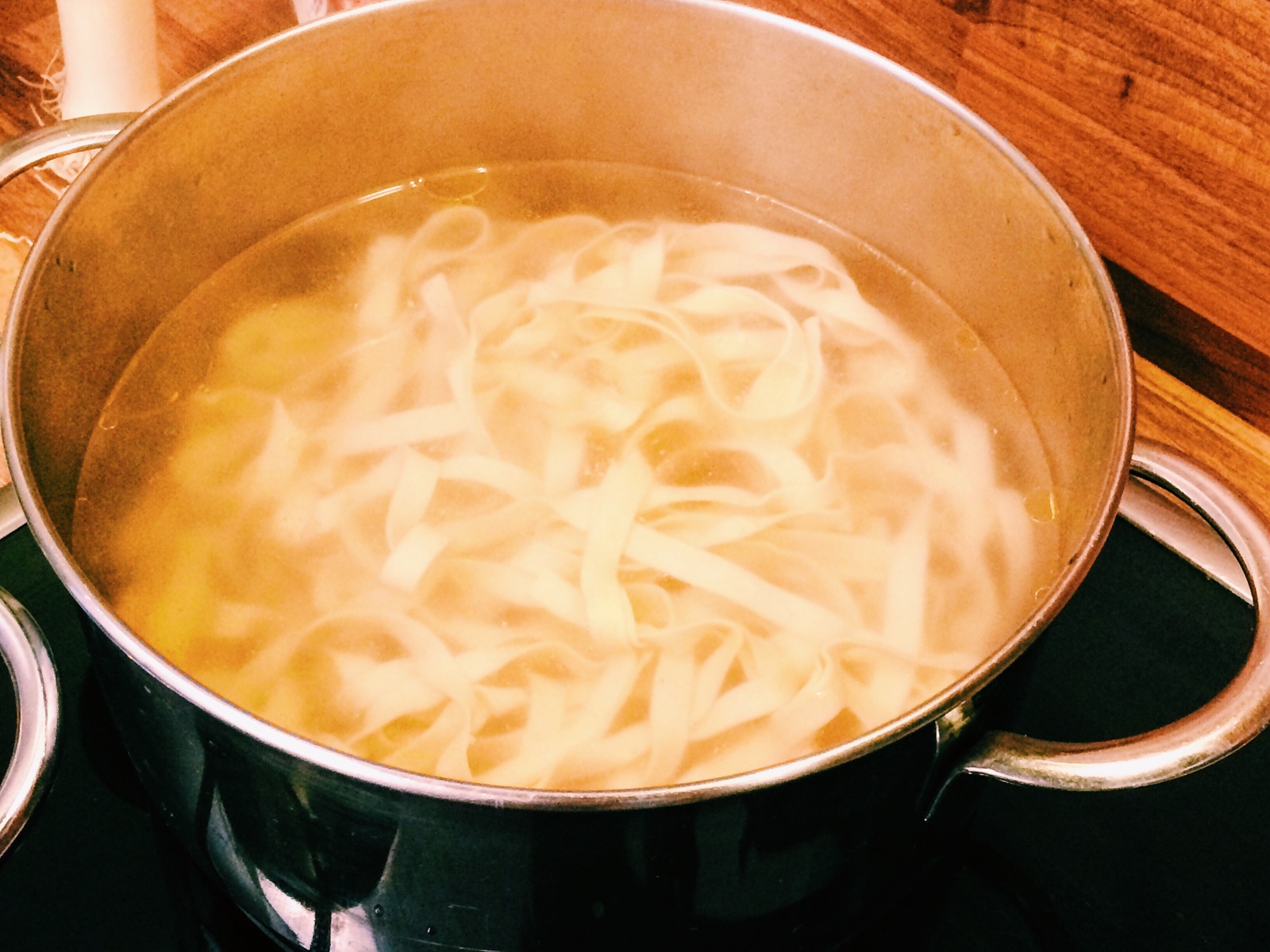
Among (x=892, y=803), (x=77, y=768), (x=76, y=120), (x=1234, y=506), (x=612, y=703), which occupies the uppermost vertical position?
(x=76, y=120)

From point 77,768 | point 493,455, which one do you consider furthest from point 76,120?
point 77,768

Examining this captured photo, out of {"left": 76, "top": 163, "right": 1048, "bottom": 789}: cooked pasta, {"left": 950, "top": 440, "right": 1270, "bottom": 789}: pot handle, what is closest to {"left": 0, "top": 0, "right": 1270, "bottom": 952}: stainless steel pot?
{"left": 950, "top": 440, "right": 1270, "bottom": 789}: pot handle

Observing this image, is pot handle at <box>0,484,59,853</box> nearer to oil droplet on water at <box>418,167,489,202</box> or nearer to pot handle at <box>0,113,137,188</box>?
pot handle at <box>0,113,137,188</box>

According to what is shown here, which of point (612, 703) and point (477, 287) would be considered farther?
point (477, 287)

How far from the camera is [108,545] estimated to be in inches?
45.9

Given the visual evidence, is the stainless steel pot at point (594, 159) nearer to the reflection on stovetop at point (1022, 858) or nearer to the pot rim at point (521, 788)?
the pot rim at point (521, 788)

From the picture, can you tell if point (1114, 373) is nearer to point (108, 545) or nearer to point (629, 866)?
point (629, 866)

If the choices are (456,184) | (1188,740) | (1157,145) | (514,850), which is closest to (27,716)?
(514,850)

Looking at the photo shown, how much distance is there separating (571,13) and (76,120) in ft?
1.90

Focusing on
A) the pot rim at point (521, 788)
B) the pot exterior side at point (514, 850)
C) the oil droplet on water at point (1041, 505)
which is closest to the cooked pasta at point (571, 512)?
the oil droplet on water at point (1041, 505)

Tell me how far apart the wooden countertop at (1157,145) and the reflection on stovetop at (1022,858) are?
0.34 meters

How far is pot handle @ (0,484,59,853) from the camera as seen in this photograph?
30.8 inches

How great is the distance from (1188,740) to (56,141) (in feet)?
3.63

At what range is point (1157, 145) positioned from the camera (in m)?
1.27
